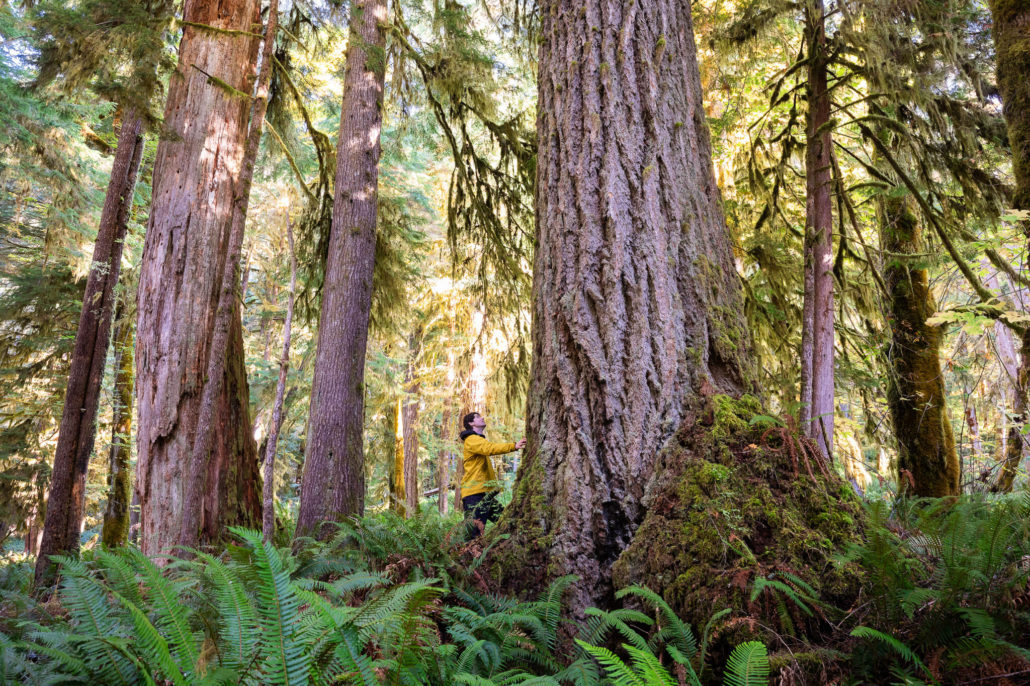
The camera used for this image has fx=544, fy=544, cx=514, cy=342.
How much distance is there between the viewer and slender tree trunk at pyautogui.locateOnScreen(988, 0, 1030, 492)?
3.83m

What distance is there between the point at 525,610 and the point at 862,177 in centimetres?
920

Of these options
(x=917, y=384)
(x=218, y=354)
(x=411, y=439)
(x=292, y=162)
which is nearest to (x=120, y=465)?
(x=218, y=354)

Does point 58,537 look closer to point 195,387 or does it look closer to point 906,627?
point 195,387

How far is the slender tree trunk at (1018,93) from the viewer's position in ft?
12.6

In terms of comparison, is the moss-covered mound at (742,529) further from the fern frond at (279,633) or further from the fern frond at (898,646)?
the fern frond at (279,633)

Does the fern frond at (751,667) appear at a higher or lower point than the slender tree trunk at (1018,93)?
lower

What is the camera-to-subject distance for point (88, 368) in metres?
6.81

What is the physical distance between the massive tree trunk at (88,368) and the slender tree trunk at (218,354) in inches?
98.8

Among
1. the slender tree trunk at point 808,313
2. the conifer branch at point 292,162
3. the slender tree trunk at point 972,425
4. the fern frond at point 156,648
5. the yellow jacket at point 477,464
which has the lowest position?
the fern frond at point 156,648

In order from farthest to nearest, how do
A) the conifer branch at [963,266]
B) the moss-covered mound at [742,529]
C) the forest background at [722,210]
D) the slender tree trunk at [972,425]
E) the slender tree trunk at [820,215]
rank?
the slender tree trunk at [972,425] < the slender tree trunk at [820,215] < the forest background at [722,210] < the conifer branch at [963,266] < the moss-covered mound at [742,529]

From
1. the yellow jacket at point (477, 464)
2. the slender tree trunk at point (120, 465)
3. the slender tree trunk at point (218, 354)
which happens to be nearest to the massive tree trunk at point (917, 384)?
the yellow jacket at point (477, 464)

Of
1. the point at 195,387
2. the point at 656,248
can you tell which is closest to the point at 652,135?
the point at 656,248

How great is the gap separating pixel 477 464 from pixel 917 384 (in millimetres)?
5503

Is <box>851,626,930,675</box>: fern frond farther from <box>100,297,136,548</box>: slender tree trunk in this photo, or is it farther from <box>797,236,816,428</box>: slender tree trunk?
<box>100,297,136,548</box>: slender tree trunk
